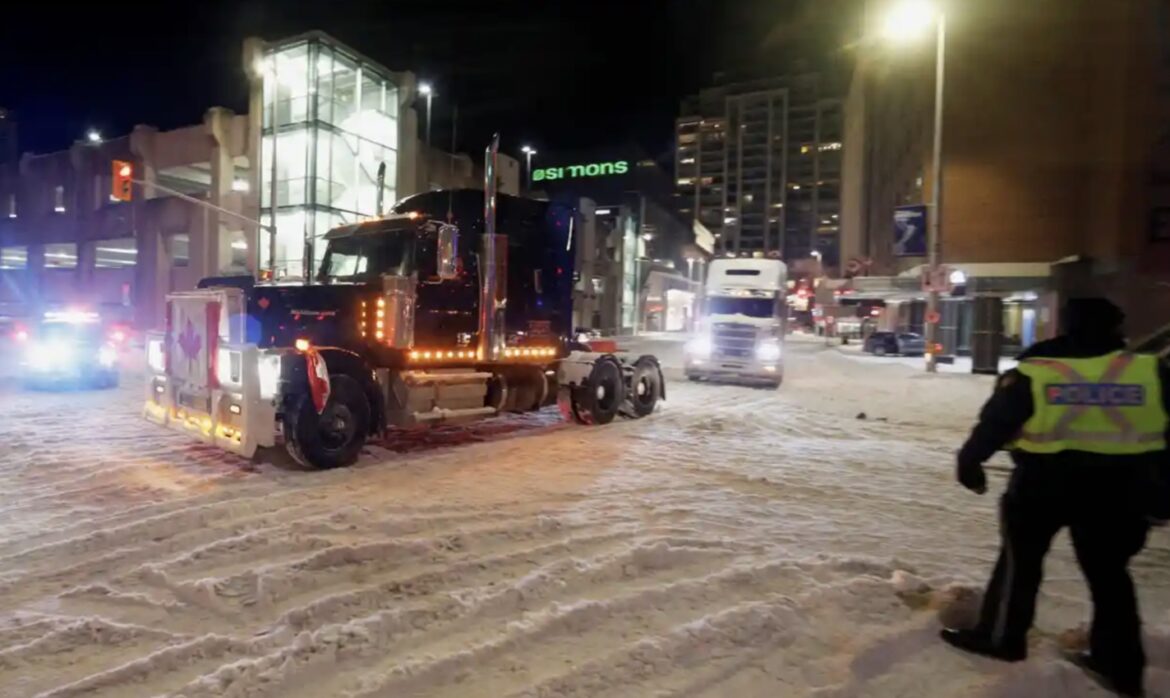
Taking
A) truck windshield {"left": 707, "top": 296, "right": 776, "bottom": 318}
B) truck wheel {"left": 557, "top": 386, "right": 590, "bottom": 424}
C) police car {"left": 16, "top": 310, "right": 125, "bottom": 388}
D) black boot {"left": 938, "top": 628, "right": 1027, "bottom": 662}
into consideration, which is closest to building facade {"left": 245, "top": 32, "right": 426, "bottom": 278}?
police car {"left": 16, "top": 310, "right": 125, "bottom": 388}

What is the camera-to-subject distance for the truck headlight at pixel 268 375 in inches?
302

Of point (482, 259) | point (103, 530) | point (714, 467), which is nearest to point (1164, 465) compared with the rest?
point (714, 467)

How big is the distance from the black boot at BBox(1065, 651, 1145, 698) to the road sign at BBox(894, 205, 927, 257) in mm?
21722

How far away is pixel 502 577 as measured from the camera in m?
4.95

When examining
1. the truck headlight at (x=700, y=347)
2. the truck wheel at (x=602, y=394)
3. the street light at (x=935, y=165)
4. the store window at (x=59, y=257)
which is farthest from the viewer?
the store window at (x=59, y=257)

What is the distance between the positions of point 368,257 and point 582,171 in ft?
197

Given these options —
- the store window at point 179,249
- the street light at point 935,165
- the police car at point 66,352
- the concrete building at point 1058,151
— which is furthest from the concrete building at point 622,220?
the police car at point 66,352

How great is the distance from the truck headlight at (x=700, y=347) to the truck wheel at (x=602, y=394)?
759 cm

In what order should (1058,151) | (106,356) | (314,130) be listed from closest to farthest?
(106,356)
(1058,151)
(314,130)

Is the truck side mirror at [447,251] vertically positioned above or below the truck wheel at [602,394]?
above

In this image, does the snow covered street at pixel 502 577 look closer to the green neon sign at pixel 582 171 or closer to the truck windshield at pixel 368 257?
the truck windshield at pixel 368 257

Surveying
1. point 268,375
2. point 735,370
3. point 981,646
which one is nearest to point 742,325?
point 735,370

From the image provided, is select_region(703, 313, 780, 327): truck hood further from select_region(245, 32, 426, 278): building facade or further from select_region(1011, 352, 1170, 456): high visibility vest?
select_region(245, 32, 426, 278): building facade

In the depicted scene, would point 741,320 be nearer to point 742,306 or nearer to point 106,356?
point 742,306
